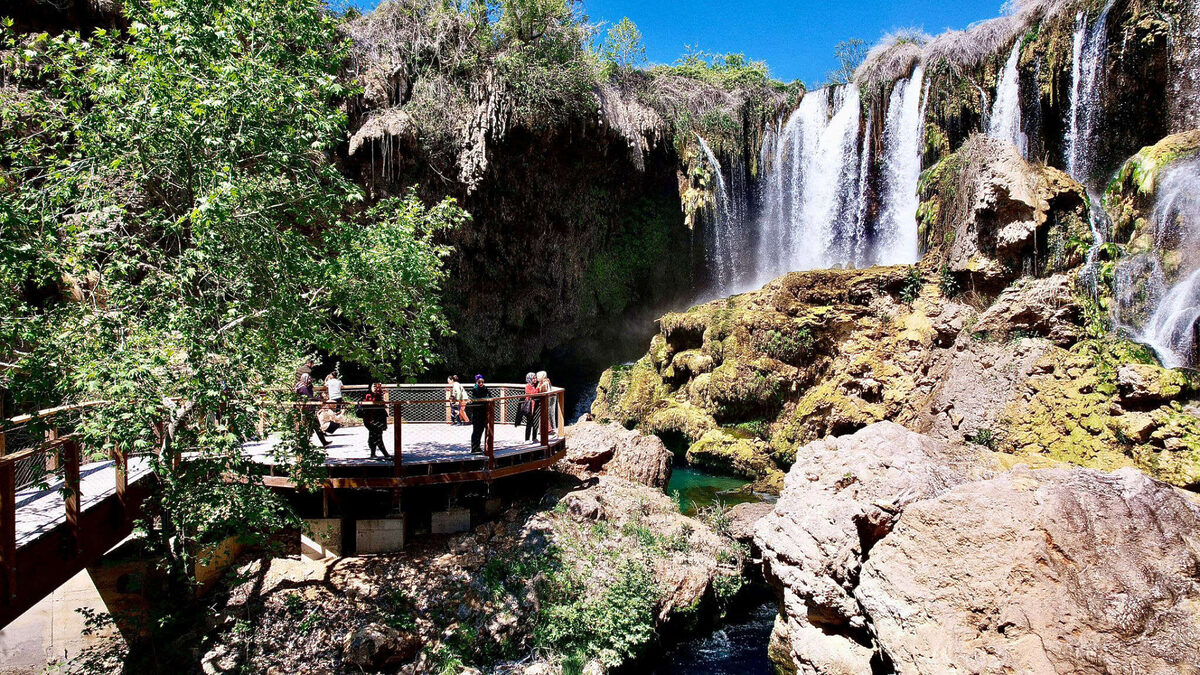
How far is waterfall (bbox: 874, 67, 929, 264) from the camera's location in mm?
19391

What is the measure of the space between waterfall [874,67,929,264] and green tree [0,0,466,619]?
54.2ft

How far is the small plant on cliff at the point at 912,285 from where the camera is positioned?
→ 1616 centimetres

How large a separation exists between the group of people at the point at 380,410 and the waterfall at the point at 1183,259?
11.5 meters

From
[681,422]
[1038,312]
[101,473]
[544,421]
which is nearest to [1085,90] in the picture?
[1038,312]

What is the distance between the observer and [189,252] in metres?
6.68

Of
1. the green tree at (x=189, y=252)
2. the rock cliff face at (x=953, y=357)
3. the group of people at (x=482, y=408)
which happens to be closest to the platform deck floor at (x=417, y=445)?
the group of people at (x=482, y=408)

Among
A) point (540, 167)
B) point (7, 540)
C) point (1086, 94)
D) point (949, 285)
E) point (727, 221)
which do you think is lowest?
point (7, 540)

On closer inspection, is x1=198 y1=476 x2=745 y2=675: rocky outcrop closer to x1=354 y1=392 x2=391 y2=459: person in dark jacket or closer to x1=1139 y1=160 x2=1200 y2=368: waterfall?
x1=354 y1=392 x2=391 y2=459: person in dark jacket

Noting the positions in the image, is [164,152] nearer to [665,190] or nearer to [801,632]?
[801,632]

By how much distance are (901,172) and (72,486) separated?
834 inches

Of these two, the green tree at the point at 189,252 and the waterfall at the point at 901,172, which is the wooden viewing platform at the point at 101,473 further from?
the waterfall at the point at 901,172

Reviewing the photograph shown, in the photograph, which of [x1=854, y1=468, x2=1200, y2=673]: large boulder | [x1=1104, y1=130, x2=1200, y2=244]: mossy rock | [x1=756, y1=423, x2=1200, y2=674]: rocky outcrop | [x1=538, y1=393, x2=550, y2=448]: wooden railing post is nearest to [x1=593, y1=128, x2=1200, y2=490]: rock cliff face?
[x1=1104, y1=130, x2=1200, y2=244]: mossy rock

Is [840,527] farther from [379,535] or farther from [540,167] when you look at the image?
[540,167]

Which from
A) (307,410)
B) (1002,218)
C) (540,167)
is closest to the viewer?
(307,410)
